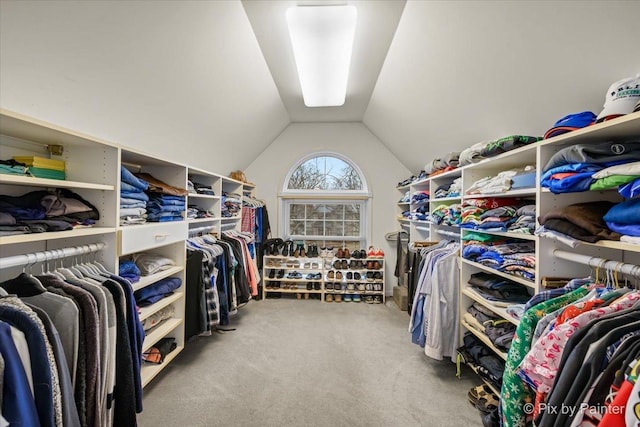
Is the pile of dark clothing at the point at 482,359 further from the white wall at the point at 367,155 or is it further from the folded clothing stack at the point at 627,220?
the white wall at the point at 367,155

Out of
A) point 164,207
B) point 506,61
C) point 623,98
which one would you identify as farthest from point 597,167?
point 164,207

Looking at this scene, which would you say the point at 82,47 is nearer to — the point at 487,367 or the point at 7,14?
the point at 7,14

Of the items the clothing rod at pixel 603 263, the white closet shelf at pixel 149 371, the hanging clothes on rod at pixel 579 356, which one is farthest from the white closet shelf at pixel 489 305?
the white closet shelf at pixel 149 371

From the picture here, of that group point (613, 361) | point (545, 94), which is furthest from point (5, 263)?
point (545, 94)

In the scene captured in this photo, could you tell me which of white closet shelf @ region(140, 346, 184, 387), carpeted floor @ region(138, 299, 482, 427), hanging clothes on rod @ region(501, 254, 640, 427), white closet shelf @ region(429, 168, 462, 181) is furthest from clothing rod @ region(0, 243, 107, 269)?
white closet shelf @ region(429, 168, 462, 181)

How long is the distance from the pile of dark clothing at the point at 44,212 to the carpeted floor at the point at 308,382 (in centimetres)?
128

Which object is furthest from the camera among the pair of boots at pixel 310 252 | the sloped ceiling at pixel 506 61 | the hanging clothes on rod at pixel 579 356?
the pair of boots at pixel 310 252

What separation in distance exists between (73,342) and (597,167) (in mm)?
2124

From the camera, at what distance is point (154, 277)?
5.98 feet

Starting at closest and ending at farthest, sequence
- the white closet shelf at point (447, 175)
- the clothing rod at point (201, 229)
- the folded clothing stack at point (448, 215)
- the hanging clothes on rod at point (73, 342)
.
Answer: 1. the hanging clothes on rod at point (73, 342)
2. the folded clothing stack at point (448, 215)
3. the white closet shelf at point (447, 175)
4. the clothing rod at point (201, 229)

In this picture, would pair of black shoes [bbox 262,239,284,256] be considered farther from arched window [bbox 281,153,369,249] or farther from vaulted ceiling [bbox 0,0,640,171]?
vaulted ceiling [bbox 0,0,640,171]

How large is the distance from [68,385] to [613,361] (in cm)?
171

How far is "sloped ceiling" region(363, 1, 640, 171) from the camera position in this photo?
1082 mm

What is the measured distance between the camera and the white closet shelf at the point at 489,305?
1415mm
